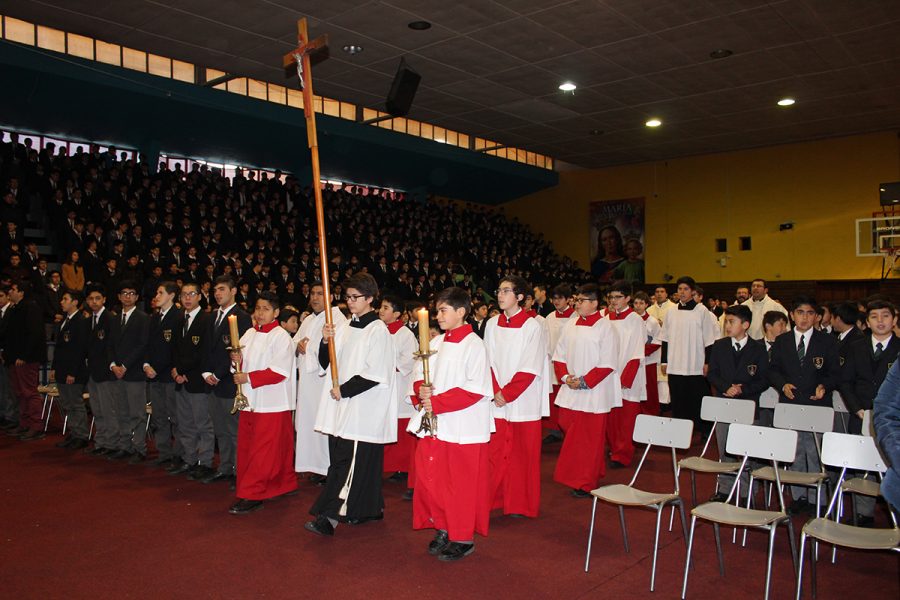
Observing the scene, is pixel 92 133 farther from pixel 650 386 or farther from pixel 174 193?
pixel 650 386

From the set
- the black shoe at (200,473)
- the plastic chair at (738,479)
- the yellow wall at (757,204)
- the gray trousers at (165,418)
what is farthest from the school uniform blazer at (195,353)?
the yellow wall at (757,204)

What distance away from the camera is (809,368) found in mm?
5996

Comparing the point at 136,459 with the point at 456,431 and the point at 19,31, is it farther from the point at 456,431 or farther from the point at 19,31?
the point at 19,31

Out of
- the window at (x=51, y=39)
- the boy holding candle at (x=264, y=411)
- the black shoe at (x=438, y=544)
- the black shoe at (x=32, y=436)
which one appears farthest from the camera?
the window at (x=51, y=39)

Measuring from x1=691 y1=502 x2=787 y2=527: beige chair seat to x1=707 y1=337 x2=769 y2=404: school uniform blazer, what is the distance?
7.61ft

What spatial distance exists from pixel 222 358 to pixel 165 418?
149cm

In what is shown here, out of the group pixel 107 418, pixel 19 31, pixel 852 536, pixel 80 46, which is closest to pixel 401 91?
pixel 80 46

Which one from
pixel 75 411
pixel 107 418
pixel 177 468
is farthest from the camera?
pixel 75 411

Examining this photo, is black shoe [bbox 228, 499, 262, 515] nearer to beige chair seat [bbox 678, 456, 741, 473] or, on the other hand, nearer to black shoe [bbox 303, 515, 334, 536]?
black shoe [bbox 303, 515, 334, 536]

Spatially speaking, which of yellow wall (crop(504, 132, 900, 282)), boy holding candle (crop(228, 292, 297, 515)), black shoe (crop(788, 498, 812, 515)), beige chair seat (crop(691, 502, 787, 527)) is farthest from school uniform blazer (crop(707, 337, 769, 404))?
yellow wall (crop(504, 132, 900, 282))

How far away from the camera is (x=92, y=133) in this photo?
16547 mm

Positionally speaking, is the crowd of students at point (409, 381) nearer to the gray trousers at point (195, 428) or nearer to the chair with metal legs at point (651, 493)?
the gray trousers at point (195, 428)

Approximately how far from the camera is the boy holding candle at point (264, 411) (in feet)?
19.4

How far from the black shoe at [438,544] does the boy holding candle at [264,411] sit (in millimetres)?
1844
